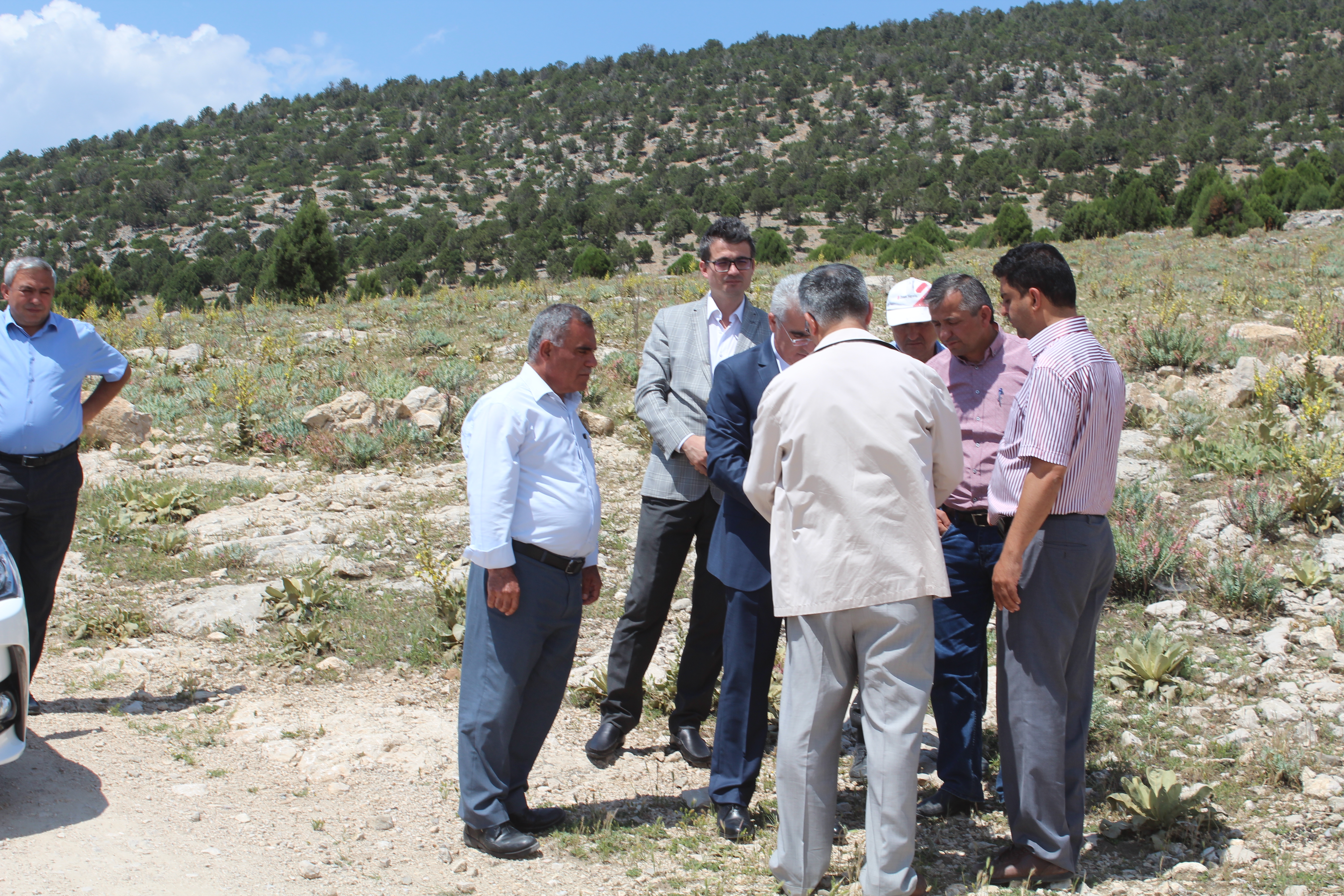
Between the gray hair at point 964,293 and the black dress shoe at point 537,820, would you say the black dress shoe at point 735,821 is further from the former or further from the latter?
the gray hair at point 964,293

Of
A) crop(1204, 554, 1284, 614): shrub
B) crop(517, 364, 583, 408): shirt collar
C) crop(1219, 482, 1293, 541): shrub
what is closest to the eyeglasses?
crop(517, 364, 583, 408): shirt collar

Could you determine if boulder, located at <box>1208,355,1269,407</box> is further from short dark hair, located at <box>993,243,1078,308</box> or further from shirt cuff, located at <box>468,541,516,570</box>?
shirt cuff, located at <box>468,541,516,570</box>

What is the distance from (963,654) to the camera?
326 centimetres

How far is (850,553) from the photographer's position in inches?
95.5

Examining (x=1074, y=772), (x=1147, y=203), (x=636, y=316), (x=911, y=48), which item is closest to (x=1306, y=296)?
(x=636, y=316)

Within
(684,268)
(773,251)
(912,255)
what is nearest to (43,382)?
(684,268)

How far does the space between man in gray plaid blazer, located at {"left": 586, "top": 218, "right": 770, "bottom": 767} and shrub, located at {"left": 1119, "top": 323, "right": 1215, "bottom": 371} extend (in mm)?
6523

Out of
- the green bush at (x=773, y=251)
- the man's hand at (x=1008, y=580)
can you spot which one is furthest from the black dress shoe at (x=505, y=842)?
the green bush at (x=773, y=251)

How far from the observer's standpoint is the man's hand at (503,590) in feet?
9.39

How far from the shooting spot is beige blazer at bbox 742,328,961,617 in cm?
242

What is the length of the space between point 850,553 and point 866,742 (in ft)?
1.69

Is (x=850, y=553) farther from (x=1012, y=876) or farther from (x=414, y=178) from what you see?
(x=414, y=178)

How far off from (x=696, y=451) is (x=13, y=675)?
7.98 feet

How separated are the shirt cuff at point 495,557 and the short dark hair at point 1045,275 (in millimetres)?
1730
